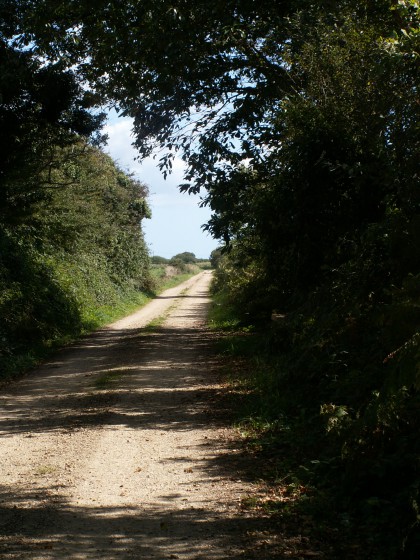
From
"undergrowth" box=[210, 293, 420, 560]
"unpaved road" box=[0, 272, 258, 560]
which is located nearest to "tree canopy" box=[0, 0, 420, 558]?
"undergrowth" box=[210, 293, 420, 560]

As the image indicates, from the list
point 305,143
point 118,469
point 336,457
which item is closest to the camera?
point 336,457

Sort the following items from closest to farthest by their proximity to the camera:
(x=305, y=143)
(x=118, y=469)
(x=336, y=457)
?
(x=336, y=457) → (x=118, y=469) → (x=305, y=143)

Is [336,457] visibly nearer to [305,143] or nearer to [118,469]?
[118,469]

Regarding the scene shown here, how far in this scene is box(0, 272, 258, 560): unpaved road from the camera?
17.2 ft

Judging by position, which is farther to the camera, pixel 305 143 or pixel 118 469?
pixel 305 143

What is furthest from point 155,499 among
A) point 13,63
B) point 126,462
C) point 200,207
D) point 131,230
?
point 131,230

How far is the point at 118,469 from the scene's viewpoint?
23.8 feet

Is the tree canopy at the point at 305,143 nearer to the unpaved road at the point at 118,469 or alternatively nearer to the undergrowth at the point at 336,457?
the undergrowth at the point at 336,457

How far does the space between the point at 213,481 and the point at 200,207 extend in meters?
11.2

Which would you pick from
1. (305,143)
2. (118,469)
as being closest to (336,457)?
(118,469)

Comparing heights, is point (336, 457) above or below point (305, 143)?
below

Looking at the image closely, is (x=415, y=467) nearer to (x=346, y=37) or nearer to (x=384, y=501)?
(x=384, y=501)

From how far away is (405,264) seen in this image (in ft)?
26.6

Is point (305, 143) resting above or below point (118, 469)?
above
